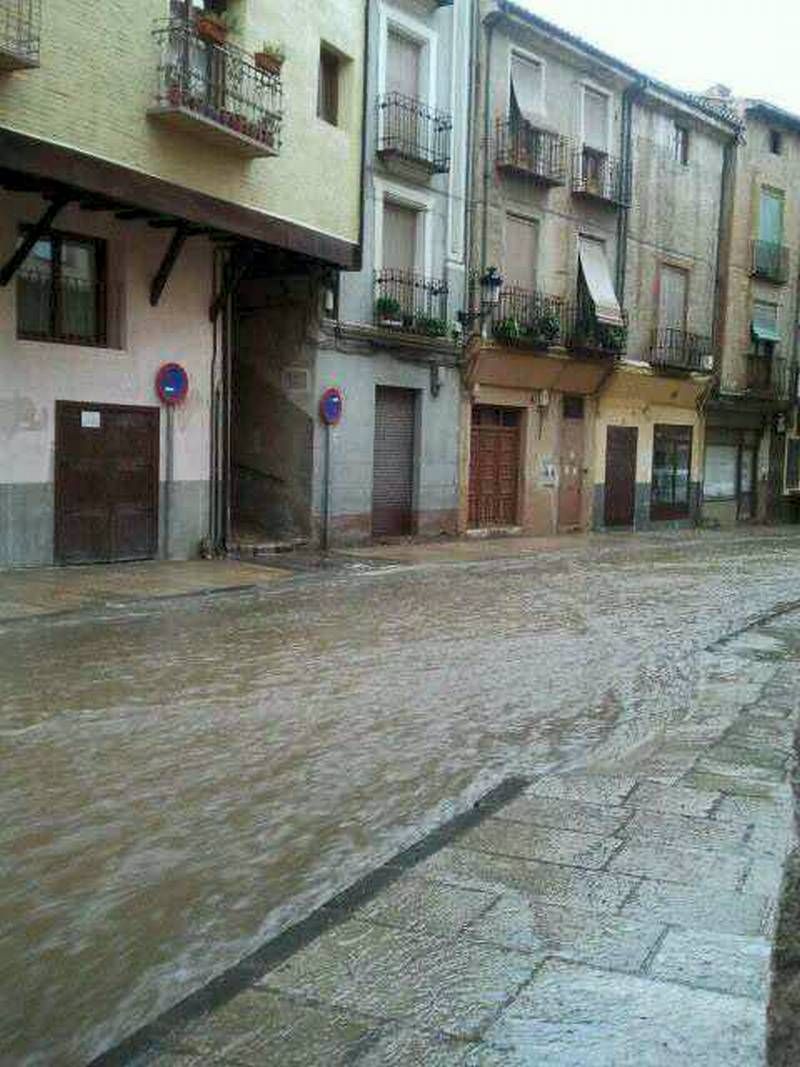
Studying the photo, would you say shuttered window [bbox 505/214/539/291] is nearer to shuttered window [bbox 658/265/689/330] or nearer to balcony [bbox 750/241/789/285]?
shuttered window [bbox 658/265/689/330]

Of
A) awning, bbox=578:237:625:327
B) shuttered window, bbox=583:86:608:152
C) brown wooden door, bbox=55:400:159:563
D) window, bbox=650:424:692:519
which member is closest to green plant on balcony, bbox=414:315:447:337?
awning, bbox=578:237:625:327

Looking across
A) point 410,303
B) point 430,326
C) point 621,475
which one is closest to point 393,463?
point 430,326

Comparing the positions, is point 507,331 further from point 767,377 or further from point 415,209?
point 767,377

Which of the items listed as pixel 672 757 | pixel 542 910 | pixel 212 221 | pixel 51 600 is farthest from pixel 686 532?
pixel 542 910

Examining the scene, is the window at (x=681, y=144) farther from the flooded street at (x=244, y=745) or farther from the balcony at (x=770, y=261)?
the flooded street at (x=244, y=745)

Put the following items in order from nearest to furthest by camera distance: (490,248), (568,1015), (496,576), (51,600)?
(568,1015) → (51,600) → (496,576) → (490,248)

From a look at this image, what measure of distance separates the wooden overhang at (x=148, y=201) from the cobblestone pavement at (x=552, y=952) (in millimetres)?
9474

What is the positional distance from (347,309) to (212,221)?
16.4ft

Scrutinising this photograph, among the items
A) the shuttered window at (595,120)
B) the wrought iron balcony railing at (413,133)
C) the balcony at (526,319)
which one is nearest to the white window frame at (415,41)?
the wrought iron balcony railing at (413,133)

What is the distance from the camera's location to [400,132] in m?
20.1

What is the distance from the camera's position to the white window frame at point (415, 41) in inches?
773

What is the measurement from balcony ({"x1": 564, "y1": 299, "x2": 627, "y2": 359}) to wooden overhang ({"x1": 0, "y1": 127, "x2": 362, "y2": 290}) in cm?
812

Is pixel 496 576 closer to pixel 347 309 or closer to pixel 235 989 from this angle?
pixel 347 309

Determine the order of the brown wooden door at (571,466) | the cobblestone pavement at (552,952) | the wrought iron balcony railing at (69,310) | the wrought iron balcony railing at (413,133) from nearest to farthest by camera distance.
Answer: the cobblestone pavement at (552,952) → the wrought iron balcony railing at (69,310) → the wrought iron balcony railing at (413,133) → the brown wooden door at (571,466)
